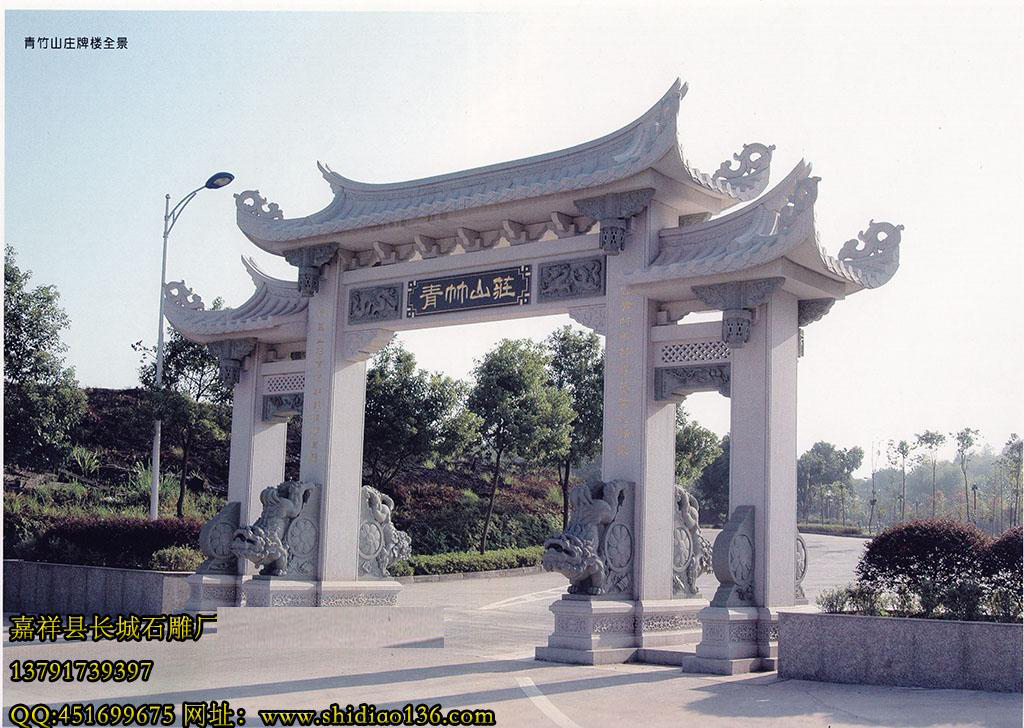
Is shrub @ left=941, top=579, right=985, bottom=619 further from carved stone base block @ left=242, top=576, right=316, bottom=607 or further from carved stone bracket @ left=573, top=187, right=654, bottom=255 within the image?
carved stone base block @ left=242, top=576, right=316, bottom=607

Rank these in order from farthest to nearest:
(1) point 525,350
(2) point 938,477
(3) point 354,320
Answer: (2) point 938,477 < (1) point 525,350 < (3) point 354,320

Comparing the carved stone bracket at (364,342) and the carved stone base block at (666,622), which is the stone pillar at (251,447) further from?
the carved stone base block at (666,622)

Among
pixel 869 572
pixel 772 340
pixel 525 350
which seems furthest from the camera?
pixel 525 350

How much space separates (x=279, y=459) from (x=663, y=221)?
5.01m

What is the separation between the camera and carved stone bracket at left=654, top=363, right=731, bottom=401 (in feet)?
27.4

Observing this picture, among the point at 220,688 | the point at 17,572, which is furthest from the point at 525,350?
the point at 220,688

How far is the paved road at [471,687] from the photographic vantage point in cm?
590

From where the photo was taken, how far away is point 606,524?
838 cm

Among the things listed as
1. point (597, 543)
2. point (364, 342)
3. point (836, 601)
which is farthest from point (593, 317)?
point (836, 601)

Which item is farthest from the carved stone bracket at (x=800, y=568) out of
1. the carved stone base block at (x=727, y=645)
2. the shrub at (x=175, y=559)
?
the shrub at (x=175, y=559)

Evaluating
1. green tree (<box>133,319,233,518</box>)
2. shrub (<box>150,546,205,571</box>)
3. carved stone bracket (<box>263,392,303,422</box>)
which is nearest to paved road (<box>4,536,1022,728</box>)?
shrub (<box>150,546,205,571</box>)

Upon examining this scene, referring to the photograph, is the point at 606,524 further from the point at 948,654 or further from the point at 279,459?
the point at 279,459

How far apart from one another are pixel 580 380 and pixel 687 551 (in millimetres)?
11659

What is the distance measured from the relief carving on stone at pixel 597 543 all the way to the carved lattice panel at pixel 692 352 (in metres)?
1.03
